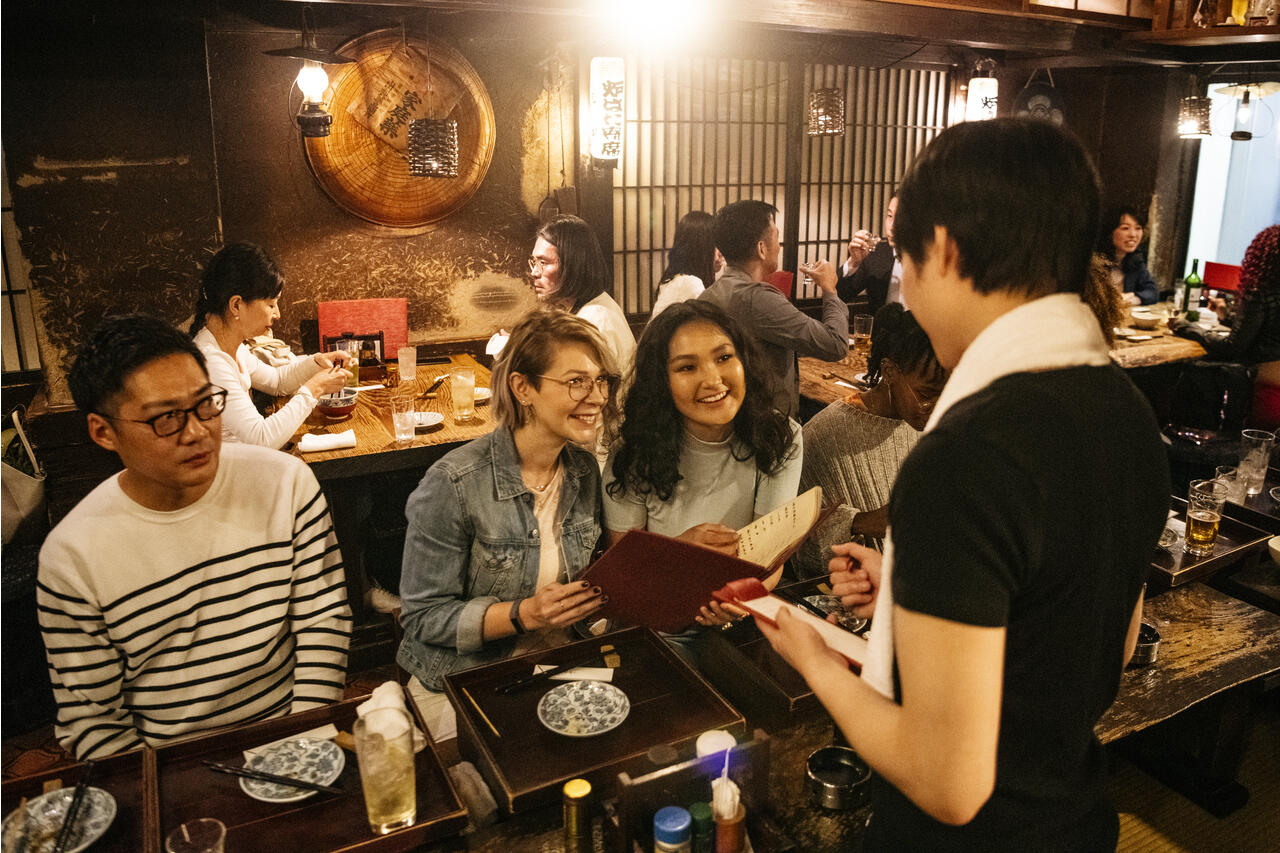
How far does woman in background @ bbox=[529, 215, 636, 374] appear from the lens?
4.47 metres

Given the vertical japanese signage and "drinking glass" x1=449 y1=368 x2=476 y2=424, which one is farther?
the vertical japanese signage

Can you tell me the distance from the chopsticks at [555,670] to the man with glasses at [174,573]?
676 mm

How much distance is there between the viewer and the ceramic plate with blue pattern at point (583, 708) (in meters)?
1.86

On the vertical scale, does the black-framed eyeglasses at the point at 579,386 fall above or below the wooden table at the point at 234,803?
above

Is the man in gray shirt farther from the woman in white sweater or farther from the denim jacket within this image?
the denim jacket

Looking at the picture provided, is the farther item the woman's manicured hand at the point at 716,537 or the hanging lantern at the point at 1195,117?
the hanging lantern at the point at 1195,117

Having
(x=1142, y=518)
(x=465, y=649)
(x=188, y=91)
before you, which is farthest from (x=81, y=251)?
(x=1142, y=518)

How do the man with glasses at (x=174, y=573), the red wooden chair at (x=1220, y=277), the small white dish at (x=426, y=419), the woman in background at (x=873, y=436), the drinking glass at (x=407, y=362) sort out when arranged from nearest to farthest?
1. the man with glasses at (x=174, y=573)
2. the woman in background at (x=873, y=436)
3. the small white dish at (x=426, y=419)
4. the drinking glass at (x=407, y=362)
5. the red wooden chair at (x=1220, y=277)

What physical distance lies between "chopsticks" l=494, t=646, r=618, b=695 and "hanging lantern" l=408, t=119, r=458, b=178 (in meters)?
3.87

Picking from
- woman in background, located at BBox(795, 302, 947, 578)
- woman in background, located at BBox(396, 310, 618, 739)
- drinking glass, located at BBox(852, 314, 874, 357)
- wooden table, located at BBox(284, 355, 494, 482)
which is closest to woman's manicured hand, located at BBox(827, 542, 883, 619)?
woman in background, located at BBox(396, 310, 618, 739)

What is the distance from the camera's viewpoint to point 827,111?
6.53 meters

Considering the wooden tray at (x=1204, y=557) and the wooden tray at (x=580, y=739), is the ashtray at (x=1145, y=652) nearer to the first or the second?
the wooden tray at (x=1204, y=557)

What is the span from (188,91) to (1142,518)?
524cm

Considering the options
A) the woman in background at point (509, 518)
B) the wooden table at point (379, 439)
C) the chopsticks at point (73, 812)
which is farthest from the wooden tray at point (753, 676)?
the wooden table at point (379, 439)
